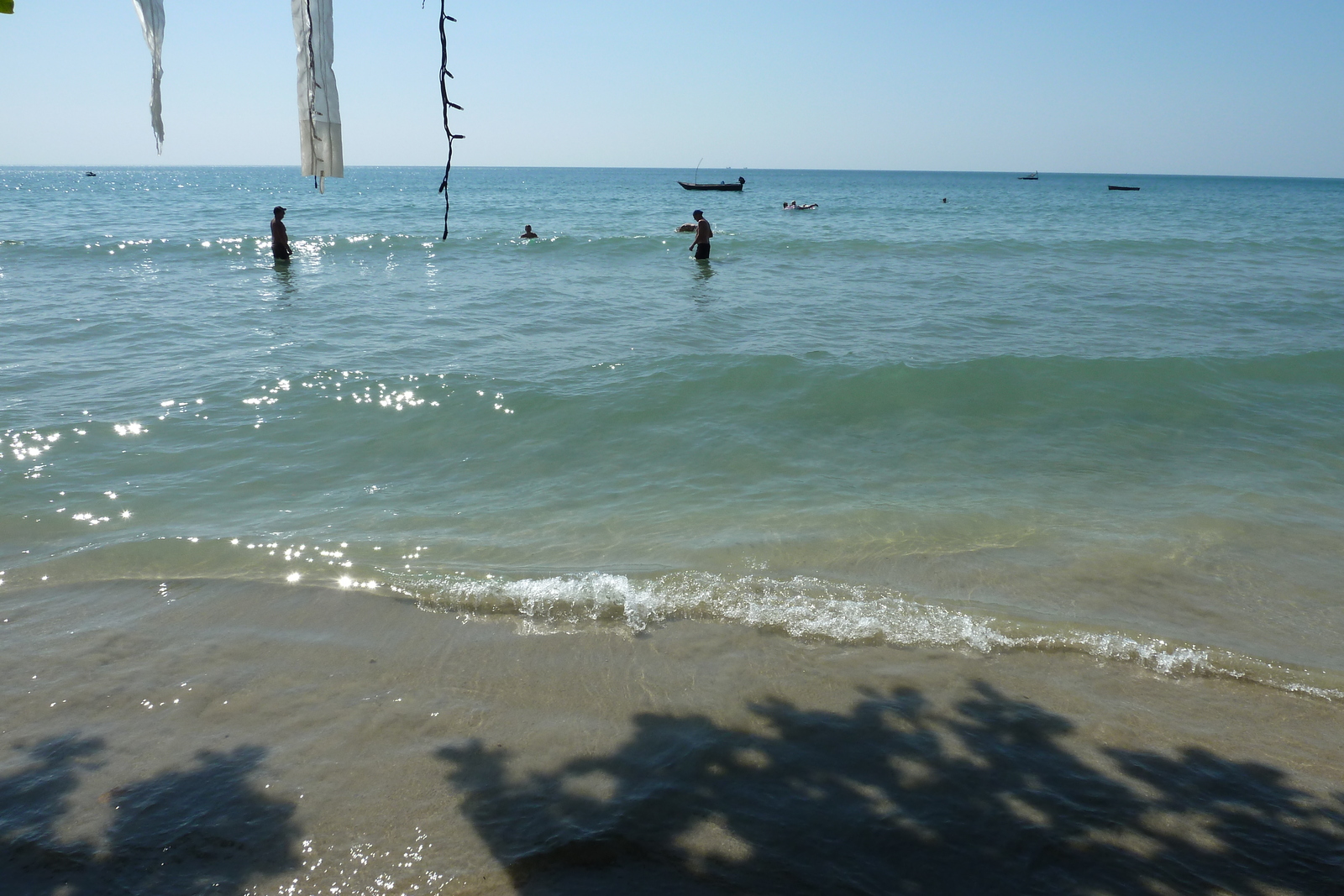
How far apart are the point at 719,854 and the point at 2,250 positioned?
2843 centimetres

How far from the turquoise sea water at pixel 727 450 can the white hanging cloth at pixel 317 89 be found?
2795 mm

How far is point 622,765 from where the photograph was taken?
12.2 feet

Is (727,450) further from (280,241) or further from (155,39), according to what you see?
(280,241)

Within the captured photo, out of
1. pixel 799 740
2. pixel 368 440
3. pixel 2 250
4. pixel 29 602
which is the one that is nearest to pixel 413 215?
pixel 2 250

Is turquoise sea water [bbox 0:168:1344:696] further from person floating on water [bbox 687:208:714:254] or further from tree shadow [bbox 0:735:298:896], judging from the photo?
person floating on water [bbox 687:208:714:254]

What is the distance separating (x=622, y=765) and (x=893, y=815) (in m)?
1.19

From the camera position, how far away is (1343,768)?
3.76 metres

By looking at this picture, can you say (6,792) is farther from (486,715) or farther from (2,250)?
(2,250)

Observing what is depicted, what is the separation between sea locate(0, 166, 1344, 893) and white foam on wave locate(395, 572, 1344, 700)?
0.03 meters

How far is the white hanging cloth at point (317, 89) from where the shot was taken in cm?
370

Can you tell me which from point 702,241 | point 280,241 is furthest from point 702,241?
point 280,241

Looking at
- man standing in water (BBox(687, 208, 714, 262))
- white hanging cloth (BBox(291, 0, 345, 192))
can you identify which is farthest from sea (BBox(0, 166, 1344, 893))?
man standing in water (BBox(687, 208, 714, 262))

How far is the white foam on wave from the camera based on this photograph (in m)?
4.69

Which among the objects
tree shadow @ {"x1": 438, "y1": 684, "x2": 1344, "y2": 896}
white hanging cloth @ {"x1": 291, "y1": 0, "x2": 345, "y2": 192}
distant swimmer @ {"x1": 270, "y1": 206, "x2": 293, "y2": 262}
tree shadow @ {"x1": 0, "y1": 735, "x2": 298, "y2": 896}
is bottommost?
tree shadow @ {"x1": 0, "y1": 735, "x2": 298, "y2": 896}
